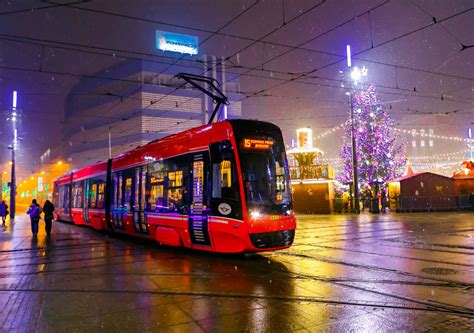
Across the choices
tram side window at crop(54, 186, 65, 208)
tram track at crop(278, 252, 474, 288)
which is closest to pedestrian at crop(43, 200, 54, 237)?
tram side window at crop(54, 186, 65, 208)

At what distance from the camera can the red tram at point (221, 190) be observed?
1005 centimetres

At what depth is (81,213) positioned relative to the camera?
22703 millimetres

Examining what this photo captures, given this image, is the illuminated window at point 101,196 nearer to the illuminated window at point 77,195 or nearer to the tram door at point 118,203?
the tram door at point 118,203

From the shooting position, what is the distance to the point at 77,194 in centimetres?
2372

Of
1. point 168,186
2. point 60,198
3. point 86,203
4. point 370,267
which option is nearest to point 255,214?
point 370,267

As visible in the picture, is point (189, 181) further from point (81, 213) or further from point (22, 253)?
point (81, 213)

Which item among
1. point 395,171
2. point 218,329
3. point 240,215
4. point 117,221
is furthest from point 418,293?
point 395,171

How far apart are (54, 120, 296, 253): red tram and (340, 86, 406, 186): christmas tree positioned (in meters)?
30.3

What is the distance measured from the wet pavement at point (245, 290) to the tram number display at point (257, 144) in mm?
2823

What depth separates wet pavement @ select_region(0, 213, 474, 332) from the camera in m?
5.66

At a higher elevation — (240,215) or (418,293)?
(240,215)

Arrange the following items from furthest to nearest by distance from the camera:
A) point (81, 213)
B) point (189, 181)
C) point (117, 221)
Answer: point (81, 213) < point (117, 221) < point (189, 181)

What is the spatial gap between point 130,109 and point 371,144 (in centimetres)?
3738

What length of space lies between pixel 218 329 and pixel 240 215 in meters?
4.65
